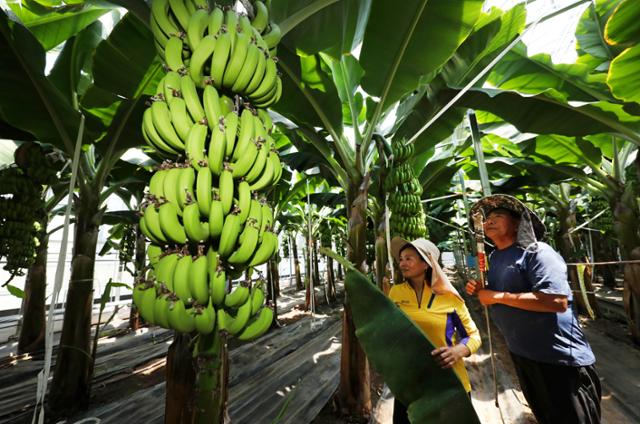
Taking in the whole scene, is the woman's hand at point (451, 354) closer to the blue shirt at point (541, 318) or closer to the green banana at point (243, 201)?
the blue shirt at point (541, 318)

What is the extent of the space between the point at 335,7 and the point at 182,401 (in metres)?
2.09

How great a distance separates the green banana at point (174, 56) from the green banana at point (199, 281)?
75 centimetres

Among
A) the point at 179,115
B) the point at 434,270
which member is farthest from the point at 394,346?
the point at 179,115

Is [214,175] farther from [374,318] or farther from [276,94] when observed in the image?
[374,318]

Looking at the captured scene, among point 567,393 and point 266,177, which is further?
point 567,393

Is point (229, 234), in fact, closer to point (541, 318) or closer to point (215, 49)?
point (215, 49)

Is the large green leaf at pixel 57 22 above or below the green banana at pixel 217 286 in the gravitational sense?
above

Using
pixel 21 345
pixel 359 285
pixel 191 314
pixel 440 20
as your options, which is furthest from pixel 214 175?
pixel 21 345

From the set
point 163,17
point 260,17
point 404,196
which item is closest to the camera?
point 163,17

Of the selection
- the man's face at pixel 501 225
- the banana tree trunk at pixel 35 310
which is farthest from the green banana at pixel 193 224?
the banana tree trunk at pixel 35 310

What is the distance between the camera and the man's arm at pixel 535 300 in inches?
51.8

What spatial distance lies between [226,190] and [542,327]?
159 cm

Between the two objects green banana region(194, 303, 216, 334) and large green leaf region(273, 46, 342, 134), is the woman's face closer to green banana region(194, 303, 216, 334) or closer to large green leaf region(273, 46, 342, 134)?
green banana region(194, 303, 216, 334)

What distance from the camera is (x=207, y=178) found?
39.2 inches
